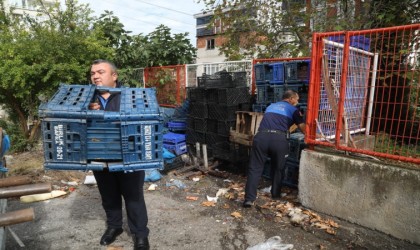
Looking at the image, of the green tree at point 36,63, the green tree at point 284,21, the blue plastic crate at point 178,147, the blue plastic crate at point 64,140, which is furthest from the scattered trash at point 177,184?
the green tree at point 284,21

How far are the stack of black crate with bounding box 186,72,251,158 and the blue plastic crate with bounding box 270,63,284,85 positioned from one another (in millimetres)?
755

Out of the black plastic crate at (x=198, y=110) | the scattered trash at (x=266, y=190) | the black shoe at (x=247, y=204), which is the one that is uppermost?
the black plastic crate at (x=198, y=110)

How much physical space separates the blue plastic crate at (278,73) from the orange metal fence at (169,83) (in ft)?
12.0

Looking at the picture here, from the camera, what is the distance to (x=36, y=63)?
7.02 metres

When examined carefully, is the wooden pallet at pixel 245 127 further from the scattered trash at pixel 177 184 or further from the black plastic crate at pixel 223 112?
the scattered trash at pixel 177 184

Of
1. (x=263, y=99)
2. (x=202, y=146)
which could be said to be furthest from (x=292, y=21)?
(x=202, y=146)

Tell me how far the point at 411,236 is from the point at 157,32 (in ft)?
32.4

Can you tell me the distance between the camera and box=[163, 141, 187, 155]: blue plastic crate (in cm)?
656

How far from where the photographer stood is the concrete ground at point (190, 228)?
3383 mm

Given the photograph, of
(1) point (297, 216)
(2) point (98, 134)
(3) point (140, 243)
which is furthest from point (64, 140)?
(1) point (297, 216)

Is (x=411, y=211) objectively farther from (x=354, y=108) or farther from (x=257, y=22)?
(x=257, y=22)

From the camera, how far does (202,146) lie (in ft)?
21.2

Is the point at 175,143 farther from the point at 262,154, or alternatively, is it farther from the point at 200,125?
the point at 262,154

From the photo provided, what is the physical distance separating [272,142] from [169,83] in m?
5.63
